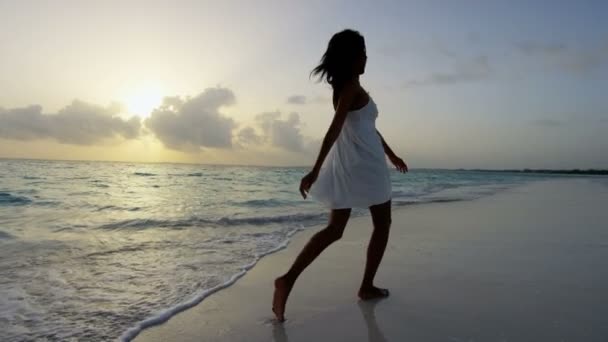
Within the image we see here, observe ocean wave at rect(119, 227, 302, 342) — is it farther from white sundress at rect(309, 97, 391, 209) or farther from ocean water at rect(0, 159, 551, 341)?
white sundress at rect(309, 97, 391, 209)

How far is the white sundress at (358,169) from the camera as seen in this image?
2.44m

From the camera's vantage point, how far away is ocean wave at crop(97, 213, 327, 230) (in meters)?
6.69

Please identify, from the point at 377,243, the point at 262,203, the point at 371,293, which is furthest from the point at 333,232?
the point at 262,203

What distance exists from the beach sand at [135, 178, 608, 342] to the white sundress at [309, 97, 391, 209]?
2.47 ft

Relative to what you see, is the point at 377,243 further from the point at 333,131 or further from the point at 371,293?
the point at 333,131

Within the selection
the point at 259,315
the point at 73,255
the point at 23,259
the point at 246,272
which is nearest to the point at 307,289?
the point at 259,315

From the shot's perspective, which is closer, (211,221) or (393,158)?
(393,158)

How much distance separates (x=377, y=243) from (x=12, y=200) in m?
11.4

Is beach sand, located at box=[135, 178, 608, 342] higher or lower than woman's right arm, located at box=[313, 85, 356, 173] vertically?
lower

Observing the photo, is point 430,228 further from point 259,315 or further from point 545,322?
point 259,315

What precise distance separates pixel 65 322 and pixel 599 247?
5.28 m

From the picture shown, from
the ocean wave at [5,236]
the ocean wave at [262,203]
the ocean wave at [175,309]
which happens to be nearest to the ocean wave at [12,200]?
the ocean wave at [5,236]

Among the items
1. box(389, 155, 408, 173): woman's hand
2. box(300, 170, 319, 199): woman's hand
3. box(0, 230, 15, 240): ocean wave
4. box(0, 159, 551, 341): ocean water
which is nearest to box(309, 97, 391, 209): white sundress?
box(300, 170, 319, 199): woman's hand

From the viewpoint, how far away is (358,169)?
245 centimetres
